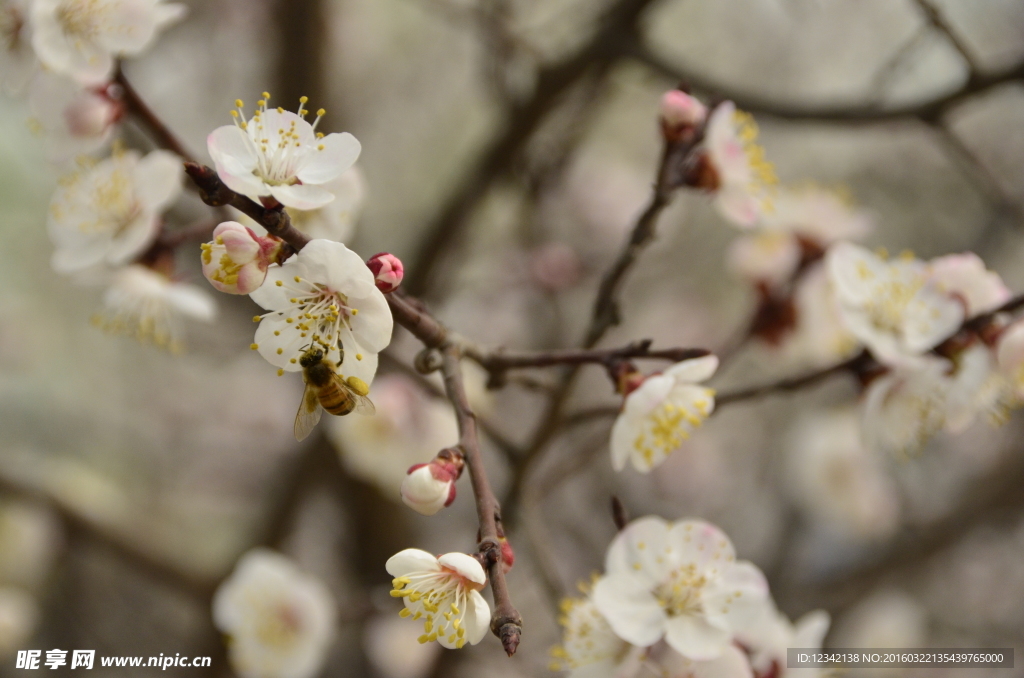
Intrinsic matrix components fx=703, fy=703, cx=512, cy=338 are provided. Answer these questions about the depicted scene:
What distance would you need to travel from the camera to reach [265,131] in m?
0.83

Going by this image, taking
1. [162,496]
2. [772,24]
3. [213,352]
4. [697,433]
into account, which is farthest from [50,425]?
[772,24]

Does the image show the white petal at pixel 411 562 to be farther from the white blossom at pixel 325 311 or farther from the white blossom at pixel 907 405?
the white blossom at pixel 907 405

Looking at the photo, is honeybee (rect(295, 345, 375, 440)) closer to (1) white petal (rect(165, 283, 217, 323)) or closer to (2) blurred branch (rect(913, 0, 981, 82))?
(1) white petal (rect(165, 283, 217, 323))

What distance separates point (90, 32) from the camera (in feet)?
3.54

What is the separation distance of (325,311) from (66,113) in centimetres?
68

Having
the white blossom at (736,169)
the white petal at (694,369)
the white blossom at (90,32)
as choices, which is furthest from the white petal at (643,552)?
the white blossom at (90,32)

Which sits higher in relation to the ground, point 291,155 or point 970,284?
point 291,155

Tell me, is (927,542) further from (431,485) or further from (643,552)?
(431,485)

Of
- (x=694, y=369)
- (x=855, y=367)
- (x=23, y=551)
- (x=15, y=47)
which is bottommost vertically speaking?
(x=23, y=551)

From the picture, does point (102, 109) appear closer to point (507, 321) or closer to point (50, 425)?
point (507, 321)

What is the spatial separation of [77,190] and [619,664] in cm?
120

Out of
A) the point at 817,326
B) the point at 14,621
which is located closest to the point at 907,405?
the point at 817,326

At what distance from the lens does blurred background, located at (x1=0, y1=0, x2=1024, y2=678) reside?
1903mm

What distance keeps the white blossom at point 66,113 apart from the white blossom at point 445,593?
87 cm
